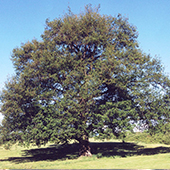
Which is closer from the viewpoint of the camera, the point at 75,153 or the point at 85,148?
the point at 85,148

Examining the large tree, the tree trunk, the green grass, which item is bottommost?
the green grass

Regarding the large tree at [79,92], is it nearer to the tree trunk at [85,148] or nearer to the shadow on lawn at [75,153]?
the tree trunk at [85,148]

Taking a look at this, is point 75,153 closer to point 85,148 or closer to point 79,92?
point 85,148

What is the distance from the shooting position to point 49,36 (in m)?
29.3

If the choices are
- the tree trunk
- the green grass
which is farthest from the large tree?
the green grass

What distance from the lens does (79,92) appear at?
24.6 meters

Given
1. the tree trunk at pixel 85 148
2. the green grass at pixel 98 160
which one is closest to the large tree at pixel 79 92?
the tree trunk at pixel 85 148

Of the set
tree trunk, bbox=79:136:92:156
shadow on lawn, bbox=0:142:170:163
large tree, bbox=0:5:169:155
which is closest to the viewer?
large tree, bbox=0:5:169:155

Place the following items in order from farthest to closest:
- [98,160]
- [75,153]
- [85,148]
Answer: [75,153], [85,148], [98,160]

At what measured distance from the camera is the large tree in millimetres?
24219

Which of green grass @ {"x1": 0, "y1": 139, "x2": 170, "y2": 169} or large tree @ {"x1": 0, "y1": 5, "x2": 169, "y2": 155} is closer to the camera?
green grass @ {"x1": 0, "y1": 139, "x2": 170, "y2": 169}

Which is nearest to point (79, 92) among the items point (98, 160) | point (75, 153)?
point (98, 160)

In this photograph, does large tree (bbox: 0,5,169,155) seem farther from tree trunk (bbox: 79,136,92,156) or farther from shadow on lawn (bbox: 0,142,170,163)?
shadow on lawn (bbox: 0,142,170,163)

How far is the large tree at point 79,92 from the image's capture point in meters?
24.2
